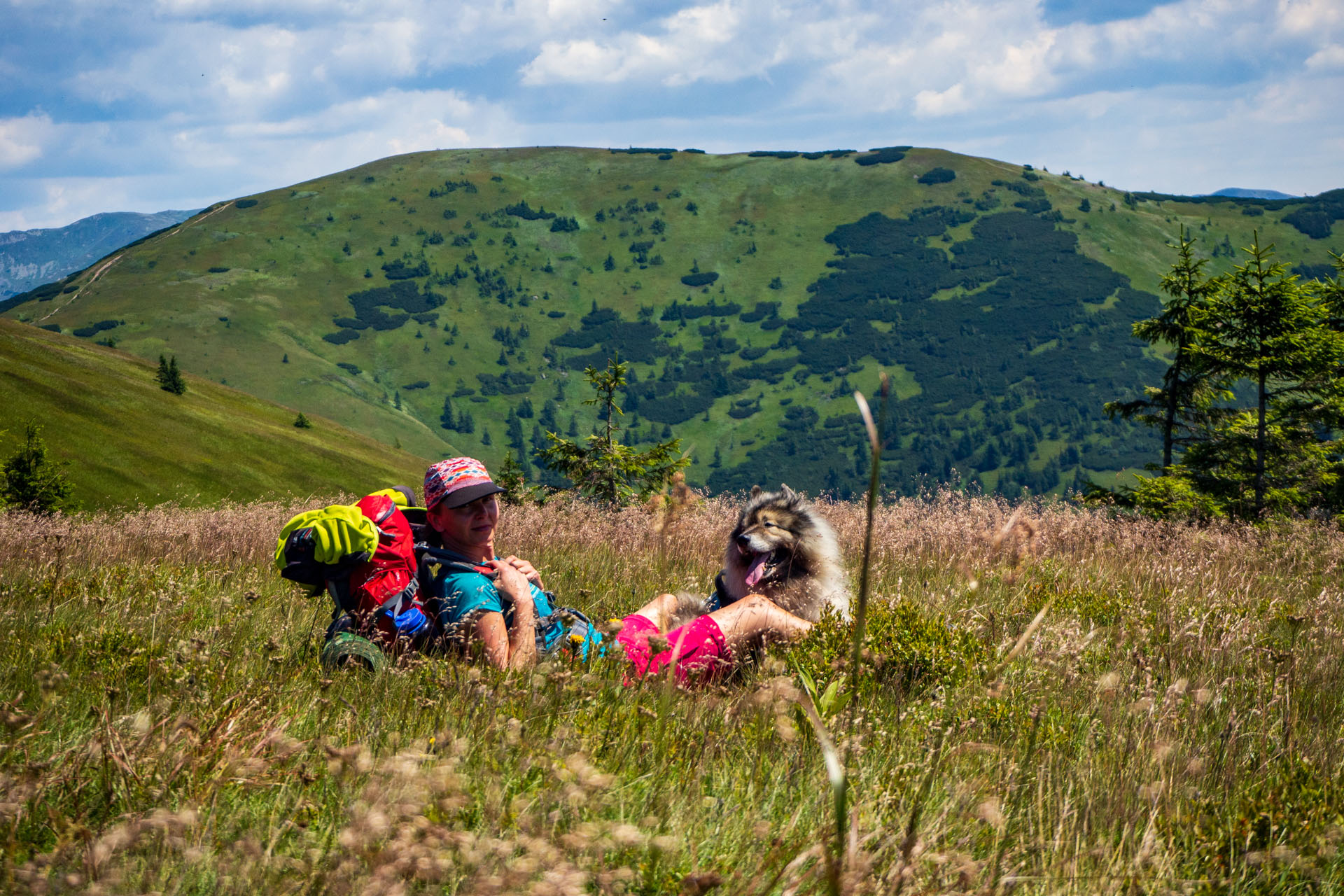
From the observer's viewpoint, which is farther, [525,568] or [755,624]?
[525,568]

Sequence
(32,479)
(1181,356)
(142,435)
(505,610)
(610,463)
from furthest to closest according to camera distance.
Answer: (142,435) < (32,479) < (1181,356) < (610,463) < (505,610)

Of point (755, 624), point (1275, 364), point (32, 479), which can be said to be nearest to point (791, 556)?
point (755, 624)

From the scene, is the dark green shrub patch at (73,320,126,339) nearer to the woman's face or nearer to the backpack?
the woman's face

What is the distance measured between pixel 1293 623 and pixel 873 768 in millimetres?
2746

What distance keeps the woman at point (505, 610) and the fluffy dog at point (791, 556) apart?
20cm

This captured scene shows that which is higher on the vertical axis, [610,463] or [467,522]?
→ [467,522]

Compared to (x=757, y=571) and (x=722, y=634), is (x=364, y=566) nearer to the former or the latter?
(x=722, y=634)

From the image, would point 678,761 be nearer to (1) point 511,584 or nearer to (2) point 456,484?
(1) point 511,584

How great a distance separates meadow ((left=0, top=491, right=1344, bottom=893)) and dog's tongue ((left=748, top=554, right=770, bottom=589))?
0.64 metres

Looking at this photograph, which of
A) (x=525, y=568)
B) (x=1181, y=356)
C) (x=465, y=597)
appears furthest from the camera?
(x=1181, y=356)

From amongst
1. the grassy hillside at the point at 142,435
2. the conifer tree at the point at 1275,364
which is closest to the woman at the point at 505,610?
the conifer tree at the point at 1275,364

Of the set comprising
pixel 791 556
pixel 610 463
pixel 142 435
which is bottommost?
pixel 142 435

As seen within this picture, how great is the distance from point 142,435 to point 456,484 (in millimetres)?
73856

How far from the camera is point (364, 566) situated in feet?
13.0
